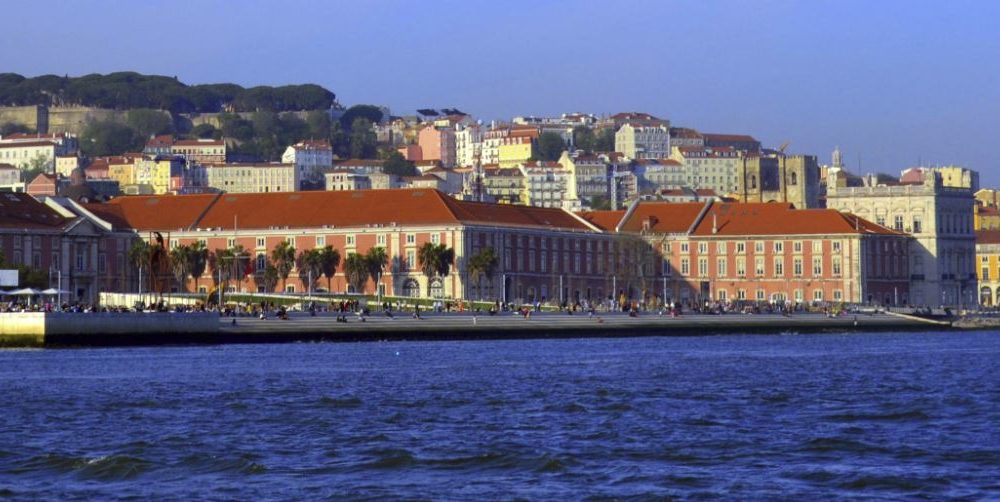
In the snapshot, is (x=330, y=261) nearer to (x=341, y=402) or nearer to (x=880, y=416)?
(x=341, y=402)

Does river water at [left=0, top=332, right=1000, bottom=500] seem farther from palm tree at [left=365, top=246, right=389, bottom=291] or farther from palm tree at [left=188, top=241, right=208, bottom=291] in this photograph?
palm tree at [left=188, top=241, right=208, bottom=291]

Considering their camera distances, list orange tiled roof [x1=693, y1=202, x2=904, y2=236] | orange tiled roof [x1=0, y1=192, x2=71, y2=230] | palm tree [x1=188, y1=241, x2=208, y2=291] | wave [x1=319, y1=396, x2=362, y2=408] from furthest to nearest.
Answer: orange tiled roof [x1=693, y1=202, x2=904, y2=236], palm tree [x1=188, y1=241, x2=208, y2=291], orange tiled roof [x1=0, y1=192, x2=71, y2=230], wave [x1=319, y1=396, x2=362, y2=408]

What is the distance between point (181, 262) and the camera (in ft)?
378

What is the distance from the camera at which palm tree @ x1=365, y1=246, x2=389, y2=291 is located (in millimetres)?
111750

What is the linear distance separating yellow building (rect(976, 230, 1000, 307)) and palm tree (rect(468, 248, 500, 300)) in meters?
53.0

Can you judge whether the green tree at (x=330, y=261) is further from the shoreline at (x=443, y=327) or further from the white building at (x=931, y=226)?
the white building at (x=931, y=226)

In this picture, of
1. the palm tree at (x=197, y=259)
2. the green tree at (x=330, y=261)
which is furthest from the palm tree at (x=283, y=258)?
the palm tree at (x=197, y=259)

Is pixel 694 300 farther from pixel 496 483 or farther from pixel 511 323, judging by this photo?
pixel 496 483

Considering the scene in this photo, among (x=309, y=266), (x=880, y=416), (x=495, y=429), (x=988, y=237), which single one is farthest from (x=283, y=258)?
(x=495, y=429)

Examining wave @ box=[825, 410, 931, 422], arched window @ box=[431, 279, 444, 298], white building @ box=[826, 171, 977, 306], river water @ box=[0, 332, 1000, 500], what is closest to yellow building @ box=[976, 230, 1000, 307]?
white building @ box=[826, 171, 977, 306]

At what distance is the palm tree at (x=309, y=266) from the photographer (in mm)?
113188

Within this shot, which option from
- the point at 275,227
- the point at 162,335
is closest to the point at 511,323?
the point at 162,335

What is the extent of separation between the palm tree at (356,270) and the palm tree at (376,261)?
0.26 metres

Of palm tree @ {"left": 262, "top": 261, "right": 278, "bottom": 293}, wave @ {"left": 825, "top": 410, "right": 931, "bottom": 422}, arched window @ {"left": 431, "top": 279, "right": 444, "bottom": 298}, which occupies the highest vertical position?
palm tree @ {"left": 262, "top": 261, "right": 278, "bottom": 293}
